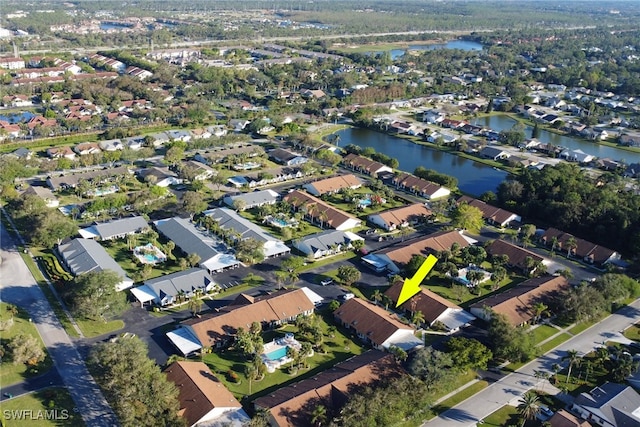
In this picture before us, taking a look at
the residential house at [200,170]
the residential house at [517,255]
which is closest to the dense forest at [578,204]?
the residential house at [517,255]

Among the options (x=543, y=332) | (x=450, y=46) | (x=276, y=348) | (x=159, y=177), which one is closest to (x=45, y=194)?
(x=159, y=177)

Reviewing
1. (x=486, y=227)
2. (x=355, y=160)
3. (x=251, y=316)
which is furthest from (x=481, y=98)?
(x=251, y=316)

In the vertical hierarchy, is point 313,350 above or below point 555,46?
below

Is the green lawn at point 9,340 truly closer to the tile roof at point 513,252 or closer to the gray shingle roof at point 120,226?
the gray shingle roof at point 120,226

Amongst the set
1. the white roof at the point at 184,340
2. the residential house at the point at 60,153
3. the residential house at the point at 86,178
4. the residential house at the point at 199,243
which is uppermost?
the residential house at the point at 60,153

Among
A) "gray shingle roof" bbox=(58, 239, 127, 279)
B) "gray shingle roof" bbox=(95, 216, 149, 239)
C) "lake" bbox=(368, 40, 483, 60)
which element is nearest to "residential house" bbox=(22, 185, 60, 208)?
"gray shingle roof" bbox=(95, 216, 149, 239)

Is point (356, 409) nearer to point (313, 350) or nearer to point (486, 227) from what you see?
point (313, 350)

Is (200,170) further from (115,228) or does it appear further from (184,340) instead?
(184,340)
